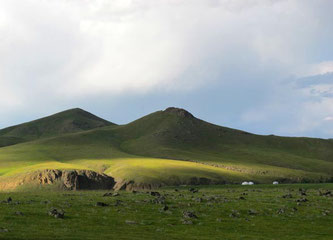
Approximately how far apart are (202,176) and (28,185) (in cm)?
4914

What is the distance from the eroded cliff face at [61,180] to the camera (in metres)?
117

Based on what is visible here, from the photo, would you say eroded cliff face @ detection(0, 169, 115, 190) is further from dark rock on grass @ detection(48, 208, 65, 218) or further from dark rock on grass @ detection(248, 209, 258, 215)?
dark rock on grass @ detection(48, 208, 65, 218)

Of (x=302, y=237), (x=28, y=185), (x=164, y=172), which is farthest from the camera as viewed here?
(x=164, y=172)

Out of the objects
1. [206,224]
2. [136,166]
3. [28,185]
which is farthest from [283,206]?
[136,166]

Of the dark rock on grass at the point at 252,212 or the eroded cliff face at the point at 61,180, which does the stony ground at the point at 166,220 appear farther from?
the eroded cliff face at the point at 61,180

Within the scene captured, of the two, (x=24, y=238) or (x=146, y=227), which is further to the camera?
(x=146, y=227)

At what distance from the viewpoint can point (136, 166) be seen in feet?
465

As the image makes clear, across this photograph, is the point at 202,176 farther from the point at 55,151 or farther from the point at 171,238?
the point at 171,238

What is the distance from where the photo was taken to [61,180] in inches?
4653

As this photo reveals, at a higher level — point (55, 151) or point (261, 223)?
point (55, 151)

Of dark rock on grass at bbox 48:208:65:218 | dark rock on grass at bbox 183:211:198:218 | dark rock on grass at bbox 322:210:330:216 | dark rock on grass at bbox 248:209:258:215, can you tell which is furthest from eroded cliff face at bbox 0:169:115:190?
dark rock on grass at bbox 322:210:330:216

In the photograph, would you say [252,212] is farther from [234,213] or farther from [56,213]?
[56,213]

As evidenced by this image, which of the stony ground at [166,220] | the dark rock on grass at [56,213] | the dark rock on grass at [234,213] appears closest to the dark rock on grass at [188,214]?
the stony ground at [166,220]

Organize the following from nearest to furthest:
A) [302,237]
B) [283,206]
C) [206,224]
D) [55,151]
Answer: [302,237]
[206,224]
[283,206]
[55,151]
